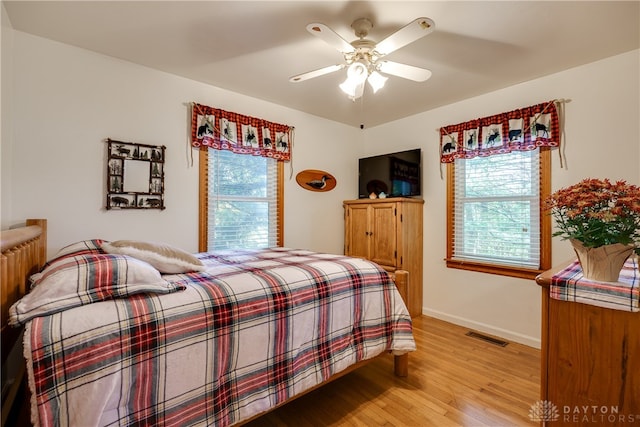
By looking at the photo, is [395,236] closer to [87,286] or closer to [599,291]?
[599,291]

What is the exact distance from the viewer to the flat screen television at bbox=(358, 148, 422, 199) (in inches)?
141

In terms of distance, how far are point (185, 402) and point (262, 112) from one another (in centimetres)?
284

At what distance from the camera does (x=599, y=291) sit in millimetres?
1094

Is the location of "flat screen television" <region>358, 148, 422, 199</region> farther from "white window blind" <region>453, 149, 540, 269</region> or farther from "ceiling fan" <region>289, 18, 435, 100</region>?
"ceiling fan" <region>289, 18, 435, 100</region>

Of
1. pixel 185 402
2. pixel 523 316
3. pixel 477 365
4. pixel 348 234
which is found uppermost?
pixel 348 234

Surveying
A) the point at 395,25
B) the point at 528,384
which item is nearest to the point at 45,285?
the point at 395,25

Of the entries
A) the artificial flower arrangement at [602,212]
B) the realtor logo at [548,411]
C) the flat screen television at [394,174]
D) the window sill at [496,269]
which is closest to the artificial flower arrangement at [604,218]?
the artificial flower arrangement at [602,212]

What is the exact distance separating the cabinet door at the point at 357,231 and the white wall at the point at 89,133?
180 cm

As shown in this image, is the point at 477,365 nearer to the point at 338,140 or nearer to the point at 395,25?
the point at 395,25

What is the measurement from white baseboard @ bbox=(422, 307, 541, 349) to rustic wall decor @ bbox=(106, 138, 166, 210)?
10.2 feet

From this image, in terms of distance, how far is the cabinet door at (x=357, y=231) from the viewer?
3752 millimetres

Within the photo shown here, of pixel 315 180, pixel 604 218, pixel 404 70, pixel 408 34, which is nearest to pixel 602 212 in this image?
pixel 604 218

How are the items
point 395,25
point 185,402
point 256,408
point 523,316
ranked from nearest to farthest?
point 185,402 → point 256,408 → point 395,25 → point 523,316

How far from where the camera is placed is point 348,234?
3996 millimetres
